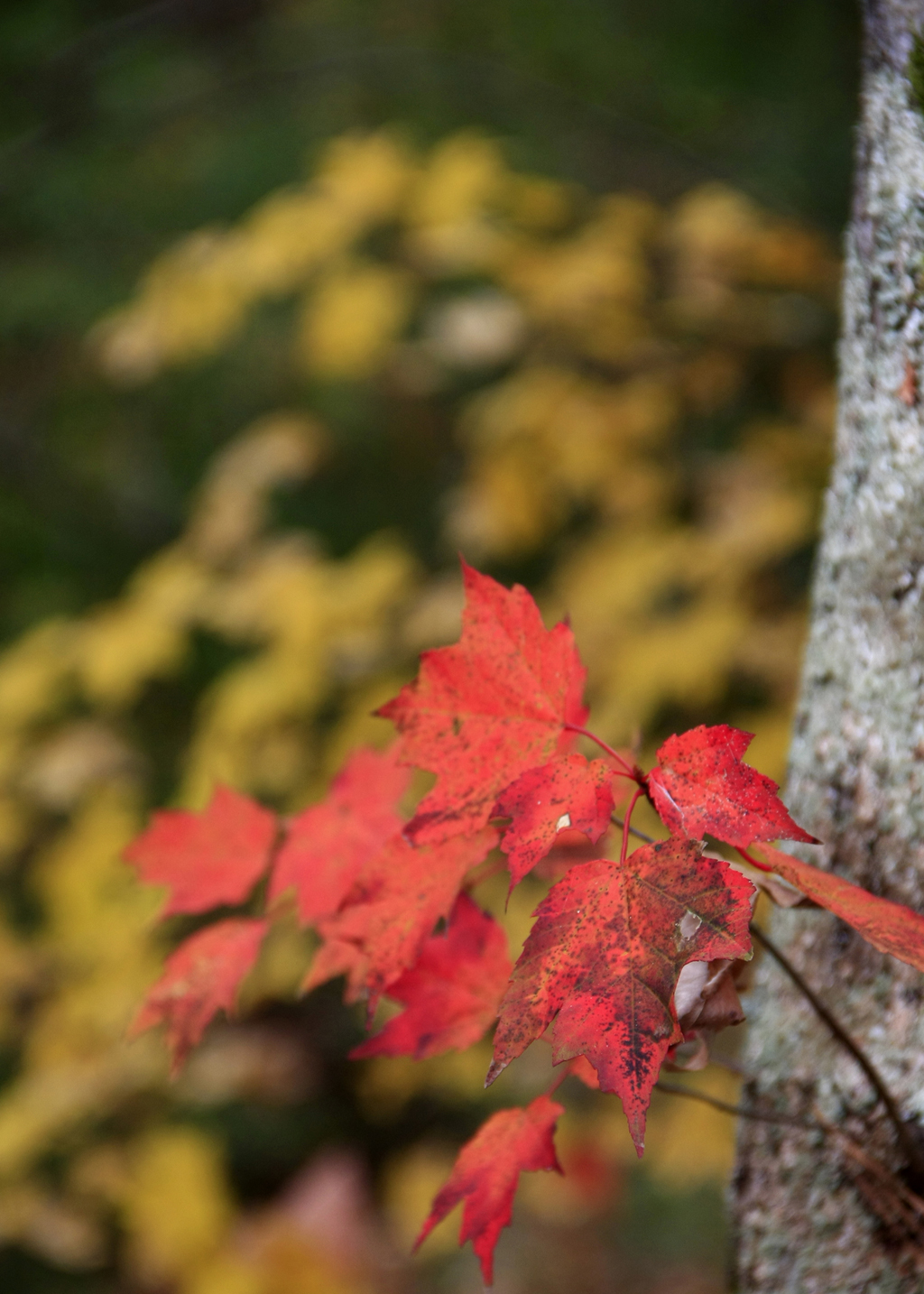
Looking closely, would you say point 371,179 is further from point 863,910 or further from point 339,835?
point 863,910

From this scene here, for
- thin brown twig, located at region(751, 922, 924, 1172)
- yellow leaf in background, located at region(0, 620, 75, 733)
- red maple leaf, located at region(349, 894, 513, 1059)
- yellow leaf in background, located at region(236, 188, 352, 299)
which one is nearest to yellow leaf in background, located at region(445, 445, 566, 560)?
yellow leaf in background, located at region(236, 188, 352, 299)

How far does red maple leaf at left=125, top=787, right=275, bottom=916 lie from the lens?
0.83m

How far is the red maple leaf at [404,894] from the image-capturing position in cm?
61

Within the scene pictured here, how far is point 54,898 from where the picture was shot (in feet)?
7.68

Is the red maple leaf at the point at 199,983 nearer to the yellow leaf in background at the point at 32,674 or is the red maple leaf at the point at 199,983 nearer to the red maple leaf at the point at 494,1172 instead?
the red maple leaf at the point at 494,1172

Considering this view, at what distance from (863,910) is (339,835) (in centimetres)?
44

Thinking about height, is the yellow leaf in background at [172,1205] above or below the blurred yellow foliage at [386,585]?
below

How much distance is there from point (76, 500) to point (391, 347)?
149cm

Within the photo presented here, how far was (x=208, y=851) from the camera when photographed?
86 centimetres

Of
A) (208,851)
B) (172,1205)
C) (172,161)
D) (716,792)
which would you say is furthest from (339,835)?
(172,161)

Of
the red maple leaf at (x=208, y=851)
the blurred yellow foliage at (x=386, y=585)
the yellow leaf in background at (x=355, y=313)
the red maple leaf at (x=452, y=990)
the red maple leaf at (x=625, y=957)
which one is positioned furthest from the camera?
the yellow leaf in background at (x=355, y=313)

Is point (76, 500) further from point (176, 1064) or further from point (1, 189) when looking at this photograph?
point (176, 1064)

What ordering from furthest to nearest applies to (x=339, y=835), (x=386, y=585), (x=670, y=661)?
(x=386, y=585)
(x=670, y=661)
(x=339, y=835)

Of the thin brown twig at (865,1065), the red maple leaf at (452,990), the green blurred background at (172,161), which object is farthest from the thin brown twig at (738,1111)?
the green blurred background at (172,161)
